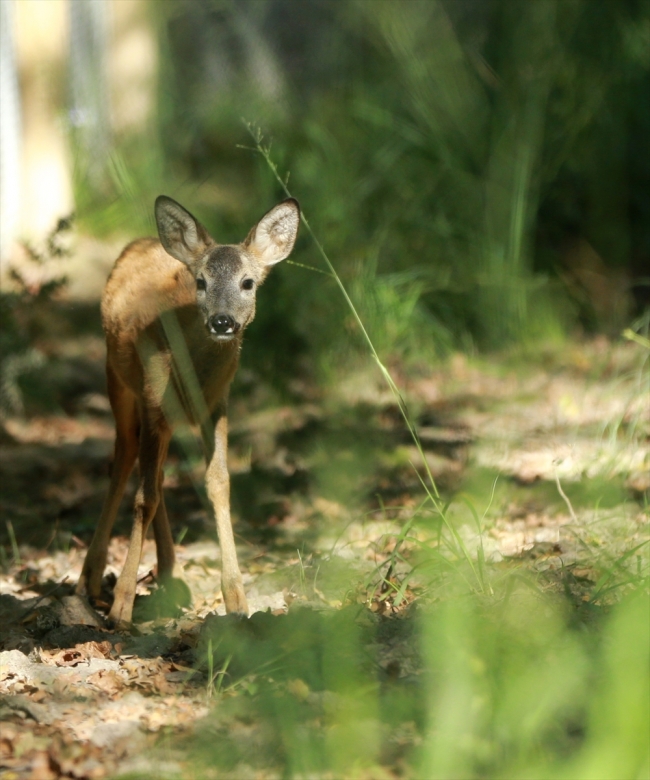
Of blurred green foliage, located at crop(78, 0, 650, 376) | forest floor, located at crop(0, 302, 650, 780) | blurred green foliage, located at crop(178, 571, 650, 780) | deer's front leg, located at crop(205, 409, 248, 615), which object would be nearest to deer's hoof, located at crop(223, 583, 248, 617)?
deer's front leg, located at crop(205, 409, 248, 615)

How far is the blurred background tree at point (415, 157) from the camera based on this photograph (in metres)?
9.36

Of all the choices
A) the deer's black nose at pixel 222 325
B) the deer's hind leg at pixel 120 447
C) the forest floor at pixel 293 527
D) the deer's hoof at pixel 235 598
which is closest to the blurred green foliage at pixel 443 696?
the forest floor at pixel 293 527

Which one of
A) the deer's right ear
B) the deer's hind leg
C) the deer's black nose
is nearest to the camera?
the deer's black nose

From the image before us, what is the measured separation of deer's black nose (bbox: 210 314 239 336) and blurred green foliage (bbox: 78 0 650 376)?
378 cm

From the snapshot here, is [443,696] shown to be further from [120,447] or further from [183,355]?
[120,447]

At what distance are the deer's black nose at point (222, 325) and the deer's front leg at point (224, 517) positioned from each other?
2.23ft

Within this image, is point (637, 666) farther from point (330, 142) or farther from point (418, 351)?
point (330, 142)

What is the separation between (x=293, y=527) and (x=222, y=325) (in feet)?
6.91

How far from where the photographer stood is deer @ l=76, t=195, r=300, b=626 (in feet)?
17.0

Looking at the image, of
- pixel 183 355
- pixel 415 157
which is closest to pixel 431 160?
pixel 415 157

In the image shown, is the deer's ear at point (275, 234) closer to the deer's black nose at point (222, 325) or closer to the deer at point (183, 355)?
the deer at point (183, 355)

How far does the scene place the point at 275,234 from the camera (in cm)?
553

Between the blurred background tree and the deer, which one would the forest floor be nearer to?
the deer

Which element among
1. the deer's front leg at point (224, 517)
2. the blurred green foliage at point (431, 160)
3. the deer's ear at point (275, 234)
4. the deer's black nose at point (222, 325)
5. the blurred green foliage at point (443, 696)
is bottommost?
the blurred green foliage at point (443, 696)
